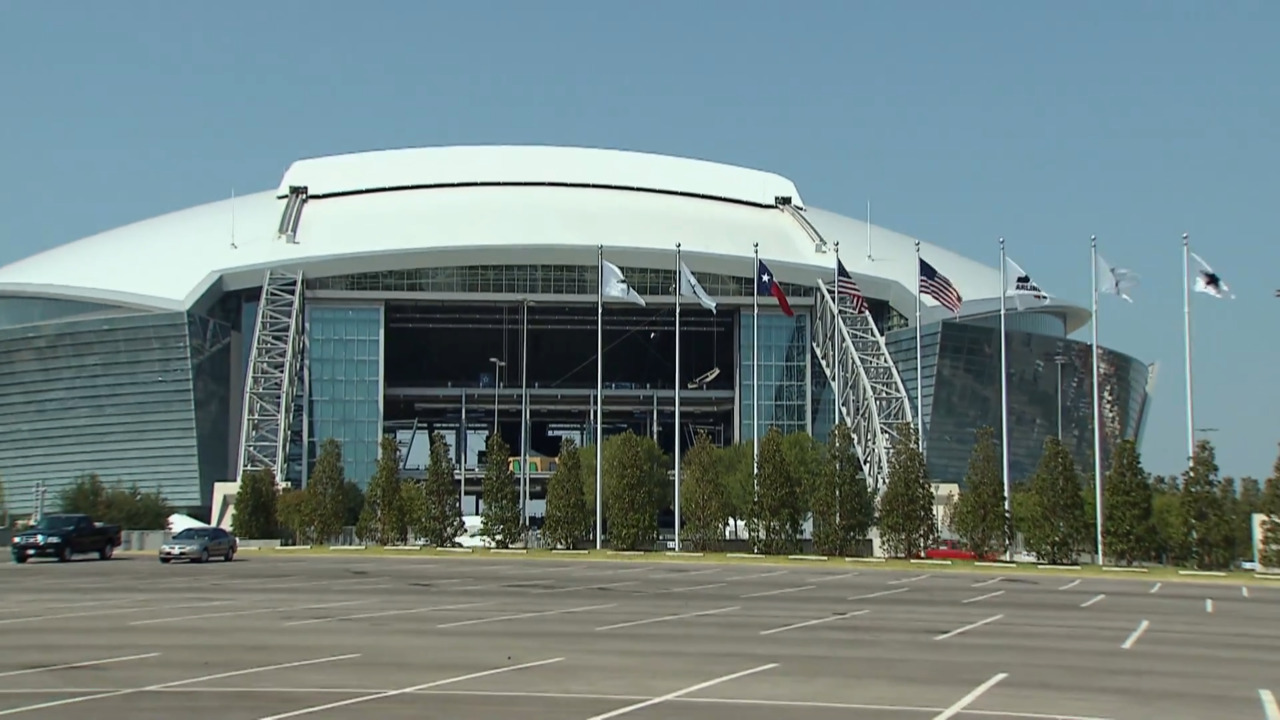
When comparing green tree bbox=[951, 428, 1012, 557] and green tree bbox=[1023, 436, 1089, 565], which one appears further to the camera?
green tree bbox=[951, 428, 1012, 557]

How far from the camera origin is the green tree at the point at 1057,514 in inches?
2251

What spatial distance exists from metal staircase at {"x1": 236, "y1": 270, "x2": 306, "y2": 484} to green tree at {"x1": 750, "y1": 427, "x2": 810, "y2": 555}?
36413 millimetres

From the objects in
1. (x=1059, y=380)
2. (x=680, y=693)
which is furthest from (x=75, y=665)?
(x=1059, y=380)

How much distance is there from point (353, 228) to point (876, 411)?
36.2 meters

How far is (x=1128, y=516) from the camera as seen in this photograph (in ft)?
184

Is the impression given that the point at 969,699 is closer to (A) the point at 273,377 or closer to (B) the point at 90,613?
(B) the point at 90,613

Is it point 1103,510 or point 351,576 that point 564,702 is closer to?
point 351,576

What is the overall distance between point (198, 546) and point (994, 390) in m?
59.0

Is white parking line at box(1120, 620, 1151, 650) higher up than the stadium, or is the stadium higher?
the stadium

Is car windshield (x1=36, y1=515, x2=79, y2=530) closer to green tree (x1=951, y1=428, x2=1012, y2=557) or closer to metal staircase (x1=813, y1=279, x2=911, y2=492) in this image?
green tree (x1=951, y1=428, x2=1012, y2=557)

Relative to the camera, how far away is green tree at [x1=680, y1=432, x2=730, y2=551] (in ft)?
215

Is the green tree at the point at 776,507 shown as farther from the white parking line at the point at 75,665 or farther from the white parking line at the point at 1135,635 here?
the white parking line at the point at 75,665

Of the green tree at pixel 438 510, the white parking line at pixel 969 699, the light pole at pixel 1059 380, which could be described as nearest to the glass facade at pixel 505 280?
the light pole at pixel 1059 380

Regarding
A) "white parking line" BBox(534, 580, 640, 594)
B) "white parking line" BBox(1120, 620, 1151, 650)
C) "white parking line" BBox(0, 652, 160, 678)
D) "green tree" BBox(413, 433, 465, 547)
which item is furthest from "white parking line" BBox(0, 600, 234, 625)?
"green tree" BBox(413, 433, 465, 547)
